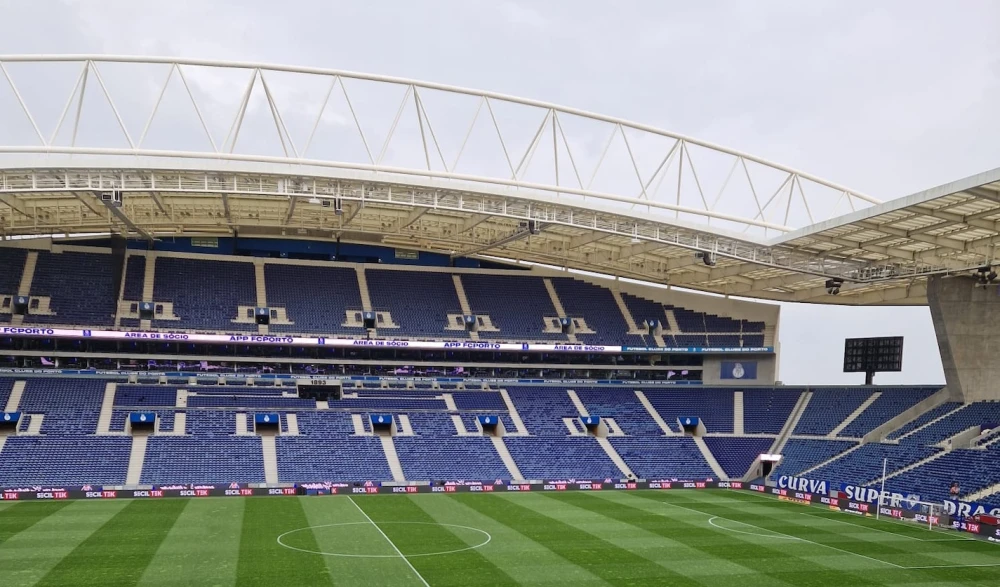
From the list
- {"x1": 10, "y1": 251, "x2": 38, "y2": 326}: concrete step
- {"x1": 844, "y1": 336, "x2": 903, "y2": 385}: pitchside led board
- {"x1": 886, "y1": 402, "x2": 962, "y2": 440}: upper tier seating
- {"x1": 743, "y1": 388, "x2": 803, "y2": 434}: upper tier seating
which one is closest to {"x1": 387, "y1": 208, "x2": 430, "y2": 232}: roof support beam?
{"x1": 10, "y1": 251, "x2": 38, "y2": 326}: concrete step

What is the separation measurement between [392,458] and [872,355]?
32341mm

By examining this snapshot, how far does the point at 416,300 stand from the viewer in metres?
56.8

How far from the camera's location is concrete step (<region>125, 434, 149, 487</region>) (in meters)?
39.7

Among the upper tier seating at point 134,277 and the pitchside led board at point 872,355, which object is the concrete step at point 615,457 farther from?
the upper tier seating at point 134,277

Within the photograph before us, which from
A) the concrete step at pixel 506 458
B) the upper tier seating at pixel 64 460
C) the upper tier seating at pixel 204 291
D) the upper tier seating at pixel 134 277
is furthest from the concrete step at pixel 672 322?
the upper tier seating at pixel 64 460

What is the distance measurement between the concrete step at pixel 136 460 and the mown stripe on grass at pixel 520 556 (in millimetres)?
15478

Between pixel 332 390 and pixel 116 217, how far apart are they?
16.6 meters

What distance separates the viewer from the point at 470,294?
193ft

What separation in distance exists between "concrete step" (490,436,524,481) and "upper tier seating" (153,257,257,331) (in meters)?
17.5

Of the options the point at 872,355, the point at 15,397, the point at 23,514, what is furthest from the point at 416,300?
the point at 872,355

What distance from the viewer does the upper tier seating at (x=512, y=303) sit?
185 feet

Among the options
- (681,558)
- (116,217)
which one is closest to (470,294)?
(116,217)

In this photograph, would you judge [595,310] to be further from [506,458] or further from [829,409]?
[829,409]


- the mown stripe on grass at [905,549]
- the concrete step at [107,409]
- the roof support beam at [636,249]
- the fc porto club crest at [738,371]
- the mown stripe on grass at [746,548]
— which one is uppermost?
the roof support beam at [636,249]
